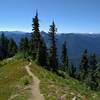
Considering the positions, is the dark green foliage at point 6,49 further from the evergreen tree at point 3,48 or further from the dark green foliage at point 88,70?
the dark green foliage at point 88,70

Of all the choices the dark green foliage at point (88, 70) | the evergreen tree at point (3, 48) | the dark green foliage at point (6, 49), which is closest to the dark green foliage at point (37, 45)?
the dark green foliage at point (88, 70)

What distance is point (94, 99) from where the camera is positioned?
2631 cm

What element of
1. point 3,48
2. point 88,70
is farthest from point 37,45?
point 3,48

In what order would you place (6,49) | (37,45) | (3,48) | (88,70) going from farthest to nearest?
(6,49), (3,48), (88,70), (37,45)

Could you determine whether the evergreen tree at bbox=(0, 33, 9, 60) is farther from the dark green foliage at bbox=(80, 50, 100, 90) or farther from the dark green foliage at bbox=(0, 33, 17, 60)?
the dark green foliage at bbox=(80, 50, 100, 90)

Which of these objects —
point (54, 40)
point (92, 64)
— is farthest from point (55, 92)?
point (92, 64)

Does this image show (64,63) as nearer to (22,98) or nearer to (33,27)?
(33,27)

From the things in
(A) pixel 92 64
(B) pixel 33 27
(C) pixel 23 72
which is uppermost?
(B) pixel 33 27

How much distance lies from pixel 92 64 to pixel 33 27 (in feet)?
197

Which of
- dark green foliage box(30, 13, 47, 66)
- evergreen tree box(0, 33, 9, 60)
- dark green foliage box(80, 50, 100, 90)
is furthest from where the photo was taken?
evergreen tree box(0, 33, 9, 60)

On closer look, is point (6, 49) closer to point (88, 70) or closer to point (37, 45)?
point (88, 70)

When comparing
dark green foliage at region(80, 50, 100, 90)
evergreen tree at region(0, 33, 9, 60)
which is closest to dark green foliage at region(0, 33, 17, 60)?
evergreen tree at region(0, 33, 9, 60)

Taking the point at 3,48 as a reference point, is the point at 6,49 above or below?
below

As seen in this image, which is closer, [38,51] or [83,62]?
[38,51]
